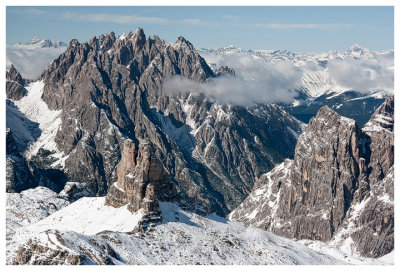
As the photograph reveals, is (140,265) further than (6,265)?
Yes

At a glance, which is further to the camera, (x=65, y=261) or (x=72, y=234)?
(x=72, y=234)

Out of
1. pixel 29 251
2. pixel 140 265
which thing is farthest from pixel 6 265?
pixel 140 265

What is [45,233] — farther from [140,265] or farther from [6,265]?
[140,265]
